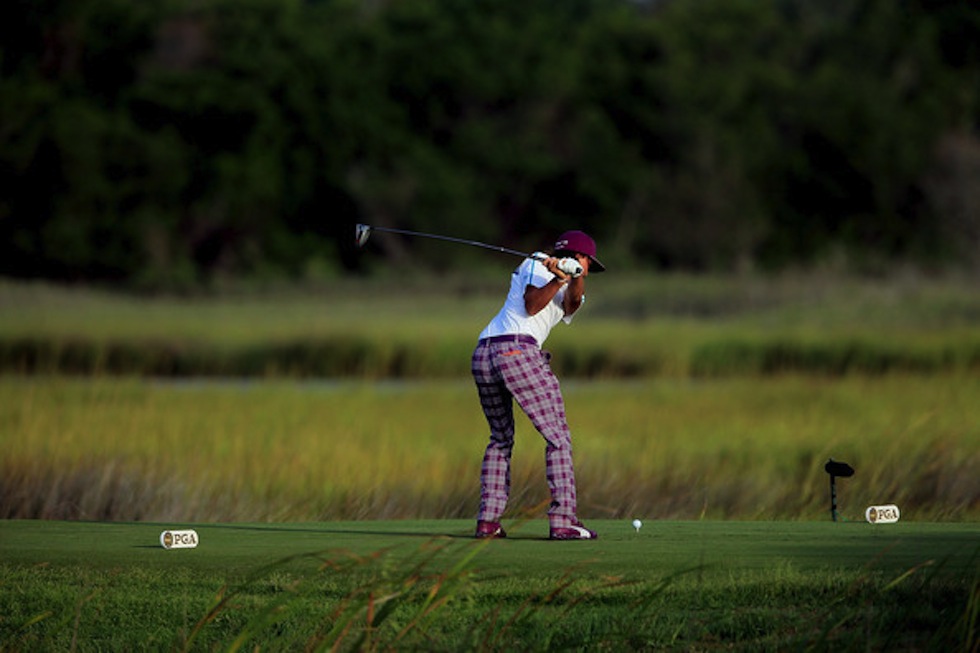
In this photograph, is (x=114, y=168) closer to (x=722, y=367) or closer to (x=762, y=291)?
(x=762, y=291)

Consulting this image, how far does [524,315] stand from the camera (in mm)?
9641

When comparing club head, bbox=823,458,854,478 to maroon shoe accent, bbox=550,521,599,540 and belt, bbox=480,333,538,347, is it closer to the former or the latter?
maroon shoe accent, bbox=550,521,599,540

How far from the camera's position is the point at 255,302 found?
4775cm

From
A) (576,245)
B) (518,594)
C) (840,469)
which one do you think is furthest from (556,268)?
(840,469)

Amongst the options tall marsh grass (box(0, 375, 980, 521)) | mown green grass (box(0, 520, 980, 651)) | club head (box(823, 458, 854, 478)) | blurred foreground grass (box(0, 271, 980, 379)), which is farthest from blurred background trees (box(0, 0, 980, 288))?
mown green grass (box(0, 520, 980, 651))

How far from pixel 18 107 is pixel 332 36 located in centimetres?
1101

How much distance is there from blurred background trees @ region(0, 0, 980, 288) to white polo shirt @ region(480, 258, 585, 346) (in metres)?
43.6

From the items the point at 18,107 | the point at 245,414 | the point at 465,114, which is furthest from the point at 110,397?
the point at 465,114

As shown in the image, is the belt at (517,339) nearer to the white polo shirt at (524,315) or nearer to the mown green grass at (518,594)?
the white polo shirt at (524,315)

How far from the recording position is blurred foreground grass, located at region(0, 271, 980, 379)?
102ft

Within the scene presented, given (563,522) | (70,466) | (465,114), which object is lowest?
(563,522)

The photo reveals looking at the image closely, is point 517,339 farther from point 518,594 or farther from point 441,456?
point 441,456

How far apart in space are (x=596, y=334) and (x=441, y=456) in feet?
58.1

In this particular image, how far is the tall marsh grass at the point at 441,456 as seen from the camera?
1401 cm
